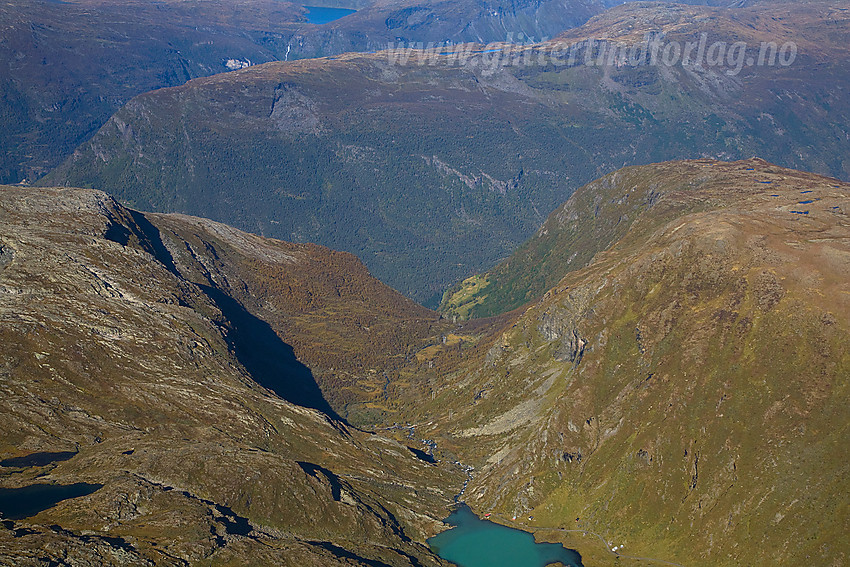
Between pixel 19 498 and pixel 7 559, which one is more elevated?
pixel 7 559

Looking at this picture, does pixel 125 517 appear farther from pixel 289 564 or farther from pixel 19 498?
pixel 289 564

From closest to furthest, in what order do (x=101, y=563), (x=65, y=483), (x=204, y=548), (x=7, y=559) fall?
1. (x=7, y=559)
2. (x=101, y=563)
3. (x=204, y=548)
4. (x=65, y=483)

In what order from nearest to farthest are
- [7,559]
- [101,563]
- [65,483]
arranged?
[7,559] < [101,563] < [65,483]

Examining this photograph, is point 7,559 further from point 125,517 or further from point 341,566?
point 341,566

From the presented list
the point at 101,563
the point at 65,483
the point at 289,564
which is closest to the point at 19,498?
the point at 65,483

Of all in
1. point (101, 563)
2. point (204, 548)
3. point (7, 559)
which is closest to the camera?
point (7, 559)

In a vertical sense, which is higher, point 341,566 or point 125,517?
point 125,517

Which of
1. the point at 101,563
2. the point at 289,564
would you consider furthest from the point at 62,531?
the point at 289,564

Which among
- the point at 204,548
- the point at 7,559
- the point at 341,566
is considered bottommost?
the point at 341,566

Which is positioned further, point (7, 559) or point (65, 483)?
point (65, 483)
